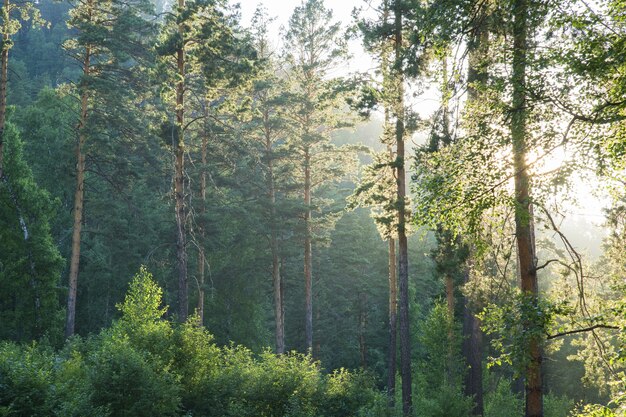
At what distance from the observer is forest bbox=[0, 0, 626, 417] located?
719 cm

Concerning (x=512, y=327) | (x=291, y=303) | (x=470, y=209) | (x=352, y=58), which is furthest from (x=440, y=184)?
(x=291, y=303)

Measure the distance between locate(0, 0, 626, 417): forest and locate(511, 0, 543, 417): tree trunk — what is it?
0.14 feet

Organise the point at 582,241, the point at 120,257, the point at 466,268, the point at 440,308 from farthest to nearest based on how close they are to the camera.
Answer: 1. the point at 582,241
2. the point at 120,257
3. the point at 440,308
4. the point at 466,268

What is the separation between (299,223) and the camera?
103 feet

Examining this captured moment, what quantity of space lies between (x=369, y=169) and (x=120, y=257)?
843 inches

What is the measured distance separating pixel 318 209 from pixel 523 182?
76.0 feet

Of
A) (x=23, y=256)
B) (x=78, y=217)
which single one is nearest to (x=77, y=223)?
(x=78, y=217)

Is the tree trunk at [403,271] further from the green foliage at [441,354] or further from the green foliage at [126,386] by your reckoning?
the green foliage at [126,386]

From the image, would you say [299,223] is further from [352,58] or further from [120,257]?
[120,257]

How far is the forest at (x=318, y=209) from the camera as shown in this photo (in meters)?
7.19

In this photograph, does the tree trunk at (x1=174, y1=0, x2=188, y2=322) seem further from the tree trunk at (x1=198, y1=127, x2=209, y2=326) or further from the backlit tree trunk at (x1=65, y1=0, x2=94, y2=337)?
the tree trunk at (x1=198, y1=127, x2=209, y2=326)

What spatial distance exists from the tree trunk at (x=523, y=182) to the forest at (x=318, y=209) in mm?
42

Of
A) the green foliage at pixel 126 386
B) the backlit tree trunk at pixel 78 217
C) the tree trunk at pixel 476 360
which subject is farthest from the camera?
the backlit tree trunk at pixel 78 217

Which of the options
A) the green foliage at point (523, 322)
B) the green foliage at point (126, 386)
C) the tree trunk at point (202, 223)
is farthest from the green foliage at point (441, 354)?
the green foliage at point (523, 322)
